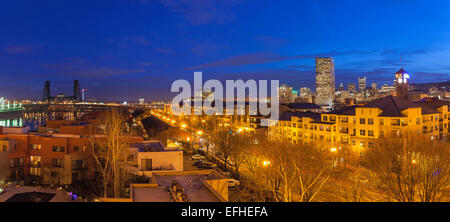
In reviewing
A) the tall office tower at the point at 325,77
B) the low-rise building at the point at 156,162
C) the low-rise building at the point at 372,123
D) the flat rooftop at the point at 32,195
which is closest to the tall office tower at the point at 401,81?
the low-rise building at the point at 372,123

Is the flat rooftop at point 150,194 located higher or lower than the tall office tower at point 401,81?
lower

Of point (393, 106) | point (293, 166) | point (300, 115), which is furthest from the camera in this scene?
point (300, 115)

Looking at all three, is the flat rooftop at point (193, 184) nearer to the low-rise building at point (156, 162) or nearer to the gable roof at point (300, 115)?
the low-rise building at point (156, 162)

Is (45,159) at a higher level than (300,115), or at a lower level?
lower

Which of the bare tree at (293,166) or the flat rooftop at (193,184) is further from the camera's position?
the bare tree at (293,166)

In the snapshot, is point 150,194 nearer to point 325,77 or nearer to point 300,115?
point 300,115

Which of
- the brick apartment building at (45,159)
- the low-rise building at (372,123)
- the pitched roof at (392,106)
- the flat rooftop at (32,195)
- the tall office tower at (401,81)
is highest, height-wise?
the tall office tower at (401,81)

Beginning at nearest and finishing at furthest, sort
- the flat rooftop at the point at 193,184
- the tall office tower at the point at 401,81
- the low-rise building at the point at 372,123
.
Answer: the flat rooftop at the point at 193,184, the low-rise building at the point at 372,123, the tall office tower at the point at 401,81

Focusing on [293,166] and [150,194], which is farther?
[293,166]

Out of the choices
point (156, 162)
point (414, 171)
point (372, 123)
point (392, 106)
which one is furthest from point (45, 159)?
point (392, 106)

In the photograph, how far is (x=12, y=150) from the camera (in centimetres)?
1412

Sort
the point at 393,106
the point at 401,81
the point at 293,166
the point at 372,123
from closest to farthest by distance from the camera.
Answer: the point at 293,166 < the point at 372,123 < the point at 393,106 < the point at 401,81
